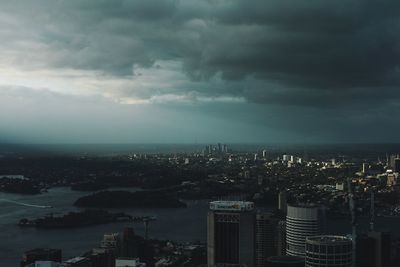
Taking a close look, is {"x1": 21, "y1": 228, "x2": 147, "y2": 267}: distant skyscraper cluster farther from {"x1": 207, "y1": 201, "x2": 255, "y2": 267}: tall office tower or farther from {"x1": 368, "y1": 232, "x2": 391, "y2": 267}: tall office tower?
{"x1": 368, "y1": 232, "x2": 391, "y2": 267}: tall office tower

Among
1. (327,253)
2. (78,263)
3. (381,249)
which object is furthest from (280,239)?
(78,263)

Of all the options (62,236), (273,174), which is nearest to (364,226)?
(62,236)

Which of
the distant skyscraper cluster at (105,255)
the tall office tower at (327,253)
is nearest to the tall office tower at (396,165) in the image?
the distant skyscraper cluster at (105,255)

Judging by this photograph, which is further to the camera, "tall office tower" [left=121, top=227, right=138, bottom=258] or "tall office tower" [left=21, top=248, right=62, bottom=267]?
"tall office tower" [left=121, top=227, right=138, bottom=258]

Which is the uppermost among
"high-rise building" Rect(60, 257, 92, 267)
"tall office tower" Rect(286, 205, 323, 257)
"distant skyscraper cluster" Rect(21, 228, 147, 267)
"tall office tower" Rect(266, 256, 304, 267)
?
"tall office tower" Rect(286, 205, 323, 257)

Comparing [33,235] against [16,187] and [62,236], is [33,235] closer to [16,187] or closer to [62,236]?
[62,236]

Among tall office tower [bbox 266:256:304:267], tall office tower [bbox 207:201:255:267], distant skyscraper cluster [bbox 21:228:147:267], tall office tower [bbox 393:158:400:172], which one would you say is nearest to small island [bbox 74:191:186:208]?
distant skyscraper cluster [bbox 21:228:147:267]

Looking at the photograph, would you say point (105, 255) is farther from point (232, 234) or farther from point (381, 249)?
point (381, 249)
